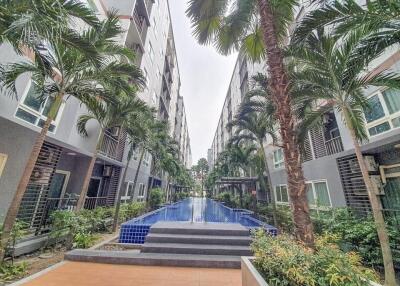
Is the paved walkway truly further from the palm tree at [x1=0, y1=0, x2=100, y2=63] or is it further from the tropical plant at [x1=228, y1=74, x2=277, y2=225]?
the tropical plant at [x1=228, y1=74, x2=277, y2=225]

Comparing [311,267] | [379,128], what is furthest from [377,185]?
[311,267]

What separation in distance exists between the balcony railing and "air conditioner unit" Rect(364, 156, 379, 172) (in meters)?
2.19

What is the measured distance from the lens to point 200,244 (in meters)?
6.64

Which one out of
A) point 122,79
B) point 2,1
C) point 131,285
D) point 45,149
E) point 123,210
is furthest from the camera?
point 123,210

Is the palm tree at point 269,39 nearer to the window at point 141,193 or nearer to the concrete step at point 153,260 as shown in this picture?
the concrete step at point 153,260

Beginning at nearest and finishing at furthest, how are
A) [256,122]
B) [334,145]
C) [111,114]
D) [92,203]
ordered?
1. [111,114]
2. [334,145]
3. [92,203]
4. [256,122]

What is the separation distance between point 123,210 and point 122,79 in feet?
28.2

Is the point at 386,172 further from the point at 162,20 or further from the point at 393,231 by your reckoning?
the point at 162,20

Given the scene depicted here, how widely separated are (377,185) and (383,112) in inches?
111

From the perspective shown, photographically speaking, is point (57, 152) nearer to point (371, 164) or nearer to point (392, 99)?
point (371, 164)

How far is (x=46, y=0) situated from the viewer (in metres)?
3.37

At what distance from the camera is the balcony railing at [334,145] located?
9.90m

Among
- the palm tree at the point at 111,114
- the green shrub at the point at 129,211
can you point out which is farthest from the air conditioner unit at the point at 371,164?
the green shrub at the point at 129,211

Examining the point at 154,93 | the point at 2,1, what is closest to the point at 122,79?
the point at 2,1
